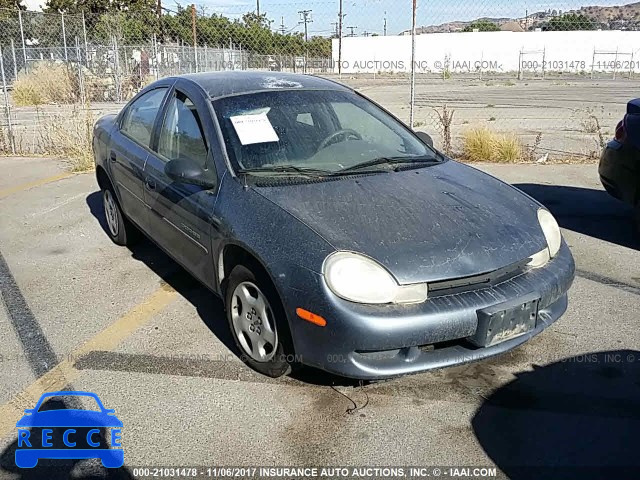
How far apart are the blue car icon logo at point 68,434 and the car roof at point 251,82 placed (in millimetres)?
2076

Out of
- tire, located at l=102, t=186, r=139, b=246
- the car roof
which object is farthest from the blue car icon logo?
tire, located at l=102, t=186, r=139, b=246

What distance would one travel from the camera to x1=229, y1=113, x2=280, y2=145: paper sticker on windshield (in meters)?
3.51

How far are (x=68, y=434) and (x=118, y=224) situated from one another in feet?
9.13

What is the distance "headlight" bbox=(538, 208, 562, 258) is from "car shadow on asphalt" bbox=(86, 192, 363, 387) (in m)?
1.29

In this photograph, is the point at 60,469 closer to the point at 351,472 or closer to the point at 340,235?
the point at 351,472

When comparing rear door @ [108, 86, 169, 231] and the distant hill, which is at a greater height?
the distant hill

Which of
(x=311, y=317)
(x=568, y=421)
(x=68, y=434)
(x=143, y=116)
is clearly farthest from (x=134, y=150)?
(x=568, y=421)

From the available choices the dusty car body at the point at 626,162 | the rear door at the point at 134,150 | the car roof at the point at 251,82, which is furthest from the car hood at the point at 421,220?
the dusty car body at the point at 626,162

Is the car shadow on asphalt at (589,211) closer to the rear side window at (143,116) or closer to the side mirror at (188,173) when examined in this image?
the side mirror at (188,173)

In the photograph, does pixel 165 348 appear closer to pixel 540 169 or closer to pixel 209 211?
pixel 209 211

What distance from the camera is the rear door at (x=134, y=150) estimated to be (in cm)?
432

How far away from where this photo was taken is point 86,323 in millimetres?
3877

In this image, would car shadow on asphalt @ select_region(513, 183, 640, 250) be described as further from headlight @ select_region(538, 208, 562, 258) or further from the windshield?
the windshield

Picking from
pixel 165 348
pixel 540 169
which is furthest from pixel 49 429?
pixel 540 169
